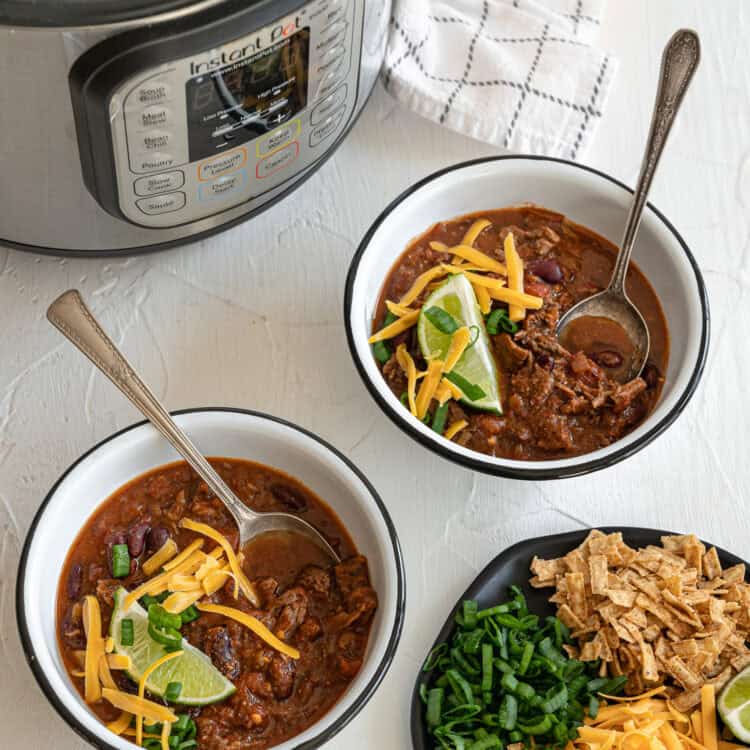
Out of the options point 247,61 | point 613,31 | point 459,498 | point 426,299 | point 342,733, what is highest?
point 247,61

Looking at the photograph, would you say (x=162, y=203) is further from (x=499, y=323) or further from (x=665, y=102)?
(x=665, y=102)

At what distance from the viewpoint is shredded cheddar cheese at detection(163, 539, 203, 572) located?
1.42 meters

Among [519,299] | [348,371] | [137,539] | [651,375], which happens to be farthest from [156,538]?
[651,375]

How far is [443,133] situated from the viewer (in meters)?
1.89

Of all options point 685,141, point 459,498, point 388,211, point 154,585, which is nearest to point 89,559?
point 154,585

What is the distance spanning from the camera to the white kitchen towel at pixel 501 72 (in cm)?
185

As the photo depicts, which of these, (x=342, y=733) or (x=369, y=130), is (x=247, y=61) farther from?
(x=342, y=733)

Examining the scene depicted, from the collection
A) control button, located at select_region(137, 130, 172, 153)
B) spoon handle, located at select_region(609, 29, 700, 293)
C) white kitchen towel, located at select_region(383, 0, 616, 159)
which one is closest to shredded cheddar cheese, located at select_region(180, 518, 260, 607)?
control button, located at select_region(137, 130, 172, 153)

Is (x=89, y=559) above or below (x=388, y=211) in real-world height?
below

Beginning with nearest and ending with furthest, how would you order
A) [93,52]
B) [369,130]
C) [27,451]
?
1. [93,52]
2. [27,451]
3. [369,130]

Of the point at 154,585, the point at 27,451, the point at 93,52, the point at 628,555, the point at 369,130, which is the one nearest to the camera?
the point at 93,52

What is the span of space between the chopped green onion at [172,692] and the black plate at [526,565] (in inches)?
13.6

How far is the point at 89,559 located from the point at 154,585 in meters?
0.12

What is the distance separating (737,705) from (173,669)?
71 centimetres
